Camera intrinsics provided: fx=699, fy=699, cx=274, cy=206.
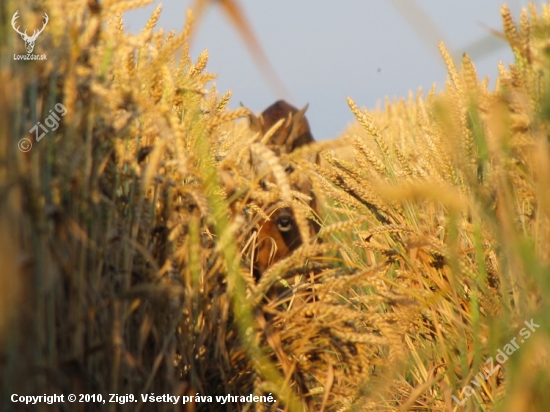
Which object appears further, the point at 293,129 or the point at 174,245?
the point at 293,129

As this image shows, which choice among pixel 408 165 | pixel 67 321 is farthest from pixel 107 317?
pixel 408 165

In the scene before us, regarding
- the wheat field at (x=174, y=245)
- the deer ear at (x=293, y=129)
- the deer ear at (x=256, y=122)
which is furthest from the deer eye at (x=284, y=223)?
the wheat field at (x=174, y=245)

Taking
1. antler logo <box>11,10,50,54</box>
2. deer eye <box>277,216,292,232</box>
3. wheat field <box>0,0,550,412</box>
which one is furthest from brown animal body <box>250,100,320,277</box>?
antler logo <box>11,10,50,54</box>

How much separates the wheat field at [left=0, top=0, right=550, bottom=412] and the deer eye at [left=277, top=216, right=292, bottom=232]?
314 centimetres

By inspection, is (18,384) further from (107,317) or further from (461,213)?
(461,213)

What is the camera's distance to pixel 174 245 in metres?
A: 2.15

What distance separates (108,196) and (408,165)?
177 centimetres

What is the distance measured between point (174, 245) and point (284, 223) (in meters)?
3.95

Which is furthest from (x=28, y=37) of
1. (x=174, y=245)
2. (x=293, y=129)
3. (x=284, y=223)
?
(x=293, y=129)

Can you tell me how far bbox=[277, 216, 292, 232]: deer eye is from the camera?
A: 6055 mm

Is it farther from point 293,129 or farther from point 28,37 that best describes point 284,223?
point 28,37

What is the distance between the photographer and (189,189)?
209 centimetres

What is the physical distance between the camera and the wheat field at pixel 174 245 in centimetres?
158

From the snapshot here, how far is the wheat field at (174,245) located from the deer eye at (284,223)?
3.14m
